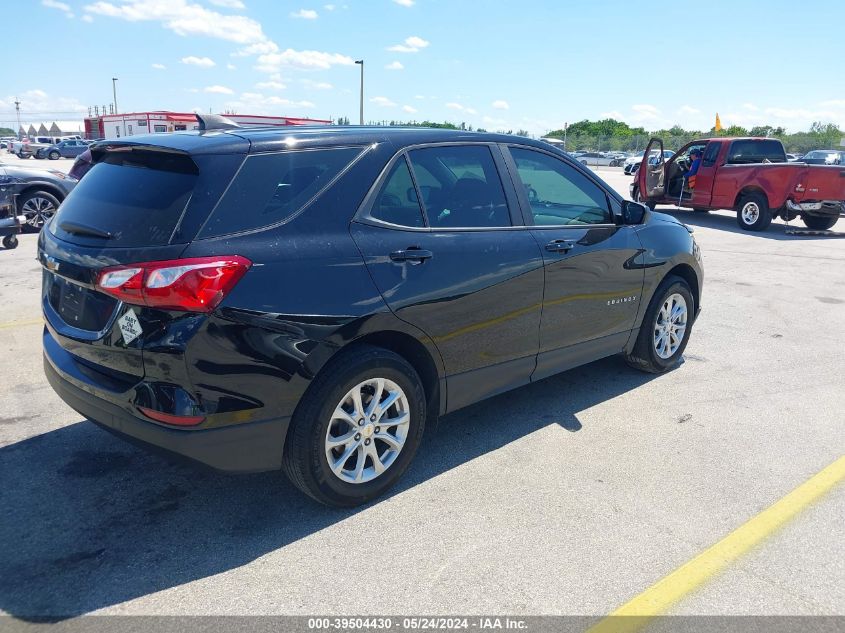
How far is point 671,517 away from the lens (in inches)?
129

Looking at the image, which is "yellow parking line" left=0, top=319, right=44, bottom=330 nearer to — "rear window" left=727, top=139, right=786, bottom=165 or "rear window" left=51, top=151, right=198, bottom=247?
"rear window" left=51, top=151, right=198, bottom=247

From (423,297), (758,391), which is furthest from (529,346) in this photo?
(758,391)

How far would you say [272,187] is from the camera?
9.78 ft

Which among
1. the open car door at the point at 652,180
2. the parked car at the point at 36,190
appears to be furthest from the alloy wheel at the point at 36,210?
the open car door at the point at 652,180

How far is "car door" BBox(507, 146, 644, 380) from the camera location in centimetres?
407

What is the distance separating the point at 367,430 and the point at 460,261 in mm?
983

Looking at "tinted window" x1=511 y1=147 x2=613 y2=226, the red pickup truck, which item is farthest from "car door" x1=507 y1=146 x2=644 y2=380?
the red pickup truck

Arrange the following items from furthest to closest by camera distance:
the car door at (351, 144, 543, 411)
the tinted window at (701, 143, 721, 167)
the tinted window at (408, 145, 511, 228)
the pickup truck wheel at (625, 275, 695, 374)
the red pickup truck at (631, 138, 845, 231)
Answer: the tinted window at (701, 143, 721, 167) < the red pickup truck at (631, 138, 845, 231) < the pickup truck wheel at (625, 275, 695, 374) < the tinted window at (408, 145, 511, 228) < the car door at (351, 144, 543, 411)

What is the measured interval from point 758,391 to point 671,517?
7.19 ft

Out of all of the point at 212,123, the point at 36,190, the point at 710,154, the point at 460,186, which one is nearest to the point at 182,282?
the point at 212,123

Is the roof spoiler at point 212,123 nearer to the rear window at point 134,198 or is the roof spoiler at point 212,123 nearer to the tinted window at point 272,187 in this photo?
the rear window at point 134,198

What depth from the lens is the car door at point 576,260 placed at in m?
4.07

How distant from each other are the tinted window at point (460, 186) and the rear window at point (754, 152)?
13139 millimetres

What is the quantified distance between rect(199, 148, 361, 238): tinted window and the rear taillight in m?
0.16
